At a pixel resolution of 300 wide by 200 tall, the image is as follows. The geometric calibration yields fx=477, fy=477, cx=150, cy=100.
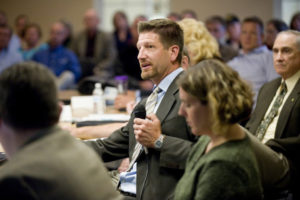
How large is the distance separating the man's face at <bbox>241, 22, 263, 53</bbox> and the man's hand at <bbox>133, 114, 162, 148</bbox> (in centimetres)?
312

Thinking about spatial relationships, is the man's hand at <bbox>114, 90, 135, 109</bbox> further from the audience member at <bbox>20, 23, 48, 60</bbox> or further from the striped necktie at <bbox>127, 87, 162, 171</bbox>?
the audience member at <bbox>20, 23, 48, 60</bbox>

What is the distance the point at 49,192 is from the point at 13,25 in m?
8.62

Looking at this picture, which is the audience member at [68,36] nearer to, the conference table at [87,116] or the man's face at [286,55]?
the conference table at [87,116]

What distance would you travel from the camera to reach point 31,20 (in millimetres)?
9344

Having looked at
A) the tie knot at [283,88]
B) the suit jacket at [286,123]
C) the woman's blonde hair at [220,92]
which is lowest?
the suit jacket at [286,123]

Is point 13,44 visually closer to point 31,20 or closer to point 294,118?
point 31,20

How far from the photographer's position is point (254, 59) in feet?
15.7

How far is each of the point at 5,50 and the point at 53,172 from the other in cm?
563

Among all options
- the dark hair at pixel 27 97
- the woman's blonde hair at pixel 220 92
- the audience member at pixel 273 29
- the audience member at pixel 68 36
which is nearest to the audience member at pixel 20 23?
the audience member at pixel 68 36

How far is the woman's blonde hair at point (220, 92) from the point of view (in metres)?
1.64

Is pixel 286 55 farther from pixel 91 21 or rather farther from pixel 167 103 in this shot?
pixel 91 21

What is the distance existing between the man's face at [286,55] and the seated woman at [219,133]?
1393 mm

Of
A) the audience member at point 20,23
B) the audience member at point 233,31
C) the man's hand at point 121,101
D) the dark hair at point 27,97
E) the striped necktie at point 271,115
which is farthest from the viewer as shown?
the audience member at point 20,23

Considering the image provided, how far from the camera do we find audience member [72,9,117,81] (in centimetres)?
688
